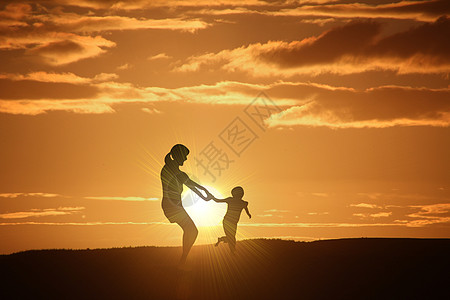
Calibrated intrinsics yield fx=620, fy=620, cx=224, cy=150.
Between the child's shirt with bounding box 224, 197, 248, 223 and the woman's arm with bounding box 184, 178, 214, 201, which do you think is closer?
the woman's arm with bounding box 184, 178, 214, 201

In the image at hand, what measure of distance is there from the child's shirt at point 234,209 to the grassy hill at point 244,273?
1.39 meters

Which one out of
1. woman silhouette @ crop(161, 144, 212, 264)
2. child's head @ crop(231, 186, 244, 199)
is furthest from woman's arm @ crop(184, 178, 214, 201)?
child's head @ crop(231, 186, 244, 199)

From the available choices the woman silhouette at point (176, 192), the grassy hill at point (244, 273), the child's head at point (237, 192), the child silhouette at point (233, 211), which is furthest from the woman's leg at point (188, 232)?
the child's head at point (237, 192)

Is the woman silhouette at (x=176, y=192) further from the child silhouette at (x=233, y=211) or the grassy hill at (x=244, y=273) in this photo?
the child silhouette at (x=233, y=211)

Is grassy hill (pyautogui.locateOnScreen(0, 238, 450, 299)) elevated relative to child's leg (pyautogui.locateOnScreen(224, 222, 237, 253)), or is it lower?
lower

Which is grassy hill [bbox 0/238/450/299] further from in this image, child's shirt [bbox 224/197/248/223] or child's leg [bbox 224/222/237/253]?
child's shirt [bbox 224/197/248/223]

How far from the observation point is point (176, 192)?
1816 cm

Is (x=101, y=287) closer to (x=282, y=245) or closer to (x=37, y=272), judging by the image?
(x=37, y=272)

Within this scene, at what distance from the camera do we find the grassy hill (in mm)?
17422

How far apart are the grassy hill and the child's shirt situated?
1.39 metres

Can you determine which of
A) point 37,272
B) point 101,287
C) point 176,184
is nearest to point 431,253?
point 176,184

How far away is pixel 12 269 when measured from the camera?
20.2 metres

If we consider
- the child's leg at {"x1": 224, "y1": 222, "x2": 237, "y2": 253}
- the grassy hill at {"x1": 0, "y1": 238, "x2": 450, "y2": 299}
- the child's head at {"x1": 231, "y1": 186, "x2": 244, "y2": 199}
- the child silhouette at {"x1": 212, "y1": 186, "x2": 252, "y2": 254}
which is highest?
the child's head at {"x1": 231, "y1": 186, "x2": 244, "y2": 199}

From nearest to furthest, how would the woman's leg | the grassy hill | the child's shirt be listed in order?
the grassy hill → the woman's leg → the child's shirt
